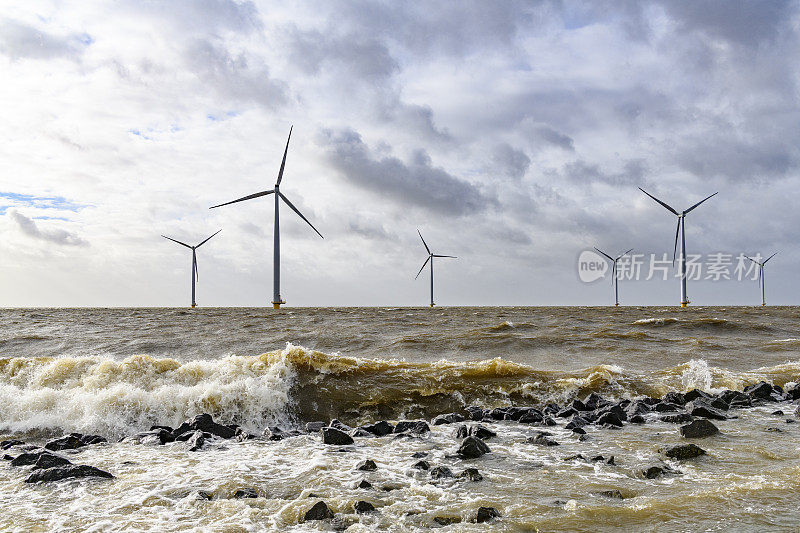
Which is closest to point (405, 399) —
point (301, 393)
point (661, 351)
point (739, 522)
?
point (301, 393)

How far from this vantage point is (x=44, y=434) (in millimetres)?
12055

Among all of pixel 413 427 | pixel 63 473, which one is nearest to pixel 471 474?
pixel 413 427

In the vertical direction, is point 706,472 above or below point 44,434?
above

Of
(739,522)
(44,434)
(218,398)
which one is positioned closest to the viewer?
(739,522)

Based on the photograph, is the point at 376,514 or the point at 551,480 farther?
the point at 551,480

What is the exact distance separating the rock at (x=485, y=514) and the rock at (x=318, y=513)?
154 centimetres

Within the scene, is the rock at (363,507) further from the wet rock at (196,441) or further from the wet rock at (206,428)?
the wet rock at (206,428)

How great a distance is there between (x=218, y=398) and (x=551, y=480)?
9226 millimetres

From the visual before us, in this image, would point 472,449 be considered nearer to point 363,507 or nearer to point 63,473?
point 363,507

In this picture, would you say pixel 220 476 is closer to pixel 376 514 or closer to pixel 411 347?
pixel 376 514

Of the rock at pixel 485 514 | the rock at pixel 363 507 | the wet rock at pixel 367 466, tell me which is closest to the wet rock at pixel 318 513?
the rock at pixel 363 507

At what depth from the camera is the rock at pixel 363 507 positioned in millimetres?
5770

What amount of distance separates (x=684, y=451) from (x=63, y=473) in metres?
8.74

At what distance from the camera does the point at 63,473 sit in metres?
7.44
